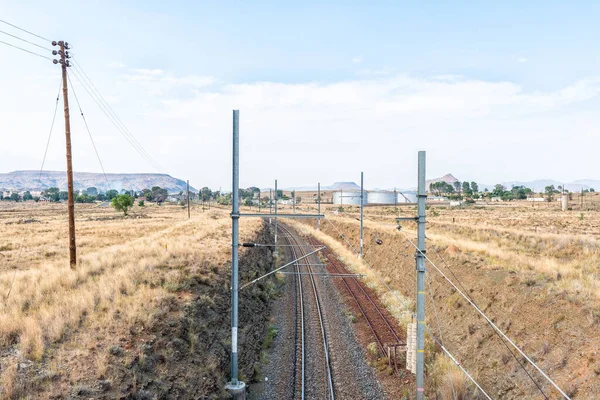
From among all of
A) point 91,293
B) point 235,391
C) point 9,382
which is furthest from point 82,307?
point 235,391

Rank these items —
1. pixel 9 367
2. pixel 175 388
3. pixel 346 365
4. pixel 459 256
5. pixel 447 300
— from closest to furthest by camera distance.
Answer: pixel 9 367 < pixel 175 388 < pixel 346 365 < pixel 447 300 < pixel 459 256

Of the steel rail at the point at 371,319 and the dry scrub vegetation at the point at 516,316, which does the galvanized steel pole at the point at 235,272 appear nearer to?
the dry scrub vegetation at the point at 516,316

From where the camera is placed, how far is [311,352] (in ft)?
61.5

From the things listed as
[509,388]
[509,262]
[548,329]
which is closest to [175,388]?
[509,388]

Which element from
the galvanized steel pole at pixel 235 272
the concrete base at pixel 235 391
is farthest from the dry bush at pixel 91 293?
the concrete base at pixel 235 391

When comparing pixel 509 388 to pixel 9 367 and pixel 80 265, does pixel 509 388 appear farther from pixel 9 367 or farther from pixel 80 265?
pixel 80 265

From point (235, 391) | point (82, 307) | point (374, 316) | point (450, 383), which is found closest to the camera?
point (235, 391)

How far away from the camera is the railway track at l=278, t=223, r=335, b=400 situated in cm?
1536

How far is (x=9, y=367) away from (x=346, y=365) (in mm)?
12705

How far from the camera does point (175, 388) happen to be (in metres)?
11.4

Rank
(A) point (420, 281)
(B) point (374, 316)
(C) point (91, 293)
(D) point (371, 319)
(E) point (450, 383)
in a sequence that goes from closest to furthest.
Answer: (A) point (420, 281), (E) point (450, 383), (C) point (91, 293), (D) point (371, 319), (B) point (374, 316)

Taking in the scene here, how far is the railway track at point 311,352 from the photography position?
15.4 meters

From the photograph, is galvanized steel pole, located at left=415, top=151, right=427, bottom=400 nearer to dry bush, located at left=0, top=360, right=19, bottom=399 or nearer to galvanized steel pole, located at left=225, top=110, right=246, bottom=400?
galvanized steel pole, located at left=225, top=110, right=246, bottom=400

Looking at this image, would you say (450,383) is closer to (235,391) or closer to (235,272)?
(235,391)
